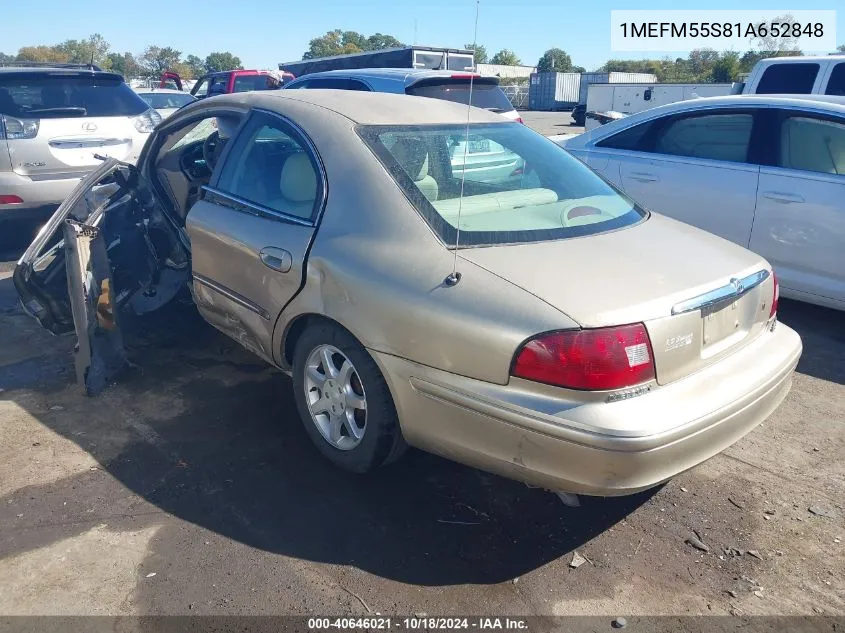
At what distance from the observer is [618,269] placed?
271 cm

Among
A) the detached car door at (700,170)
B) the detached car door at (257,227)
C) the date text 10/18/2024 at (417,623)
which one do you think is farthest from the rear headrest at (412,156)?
the detached car door at (700,170)

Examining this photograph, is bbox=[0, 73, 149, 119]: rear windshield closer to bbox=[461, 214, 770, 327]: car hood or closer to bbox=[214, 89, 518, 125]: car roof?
bbox=[214, 89, 518, 125]: car roof

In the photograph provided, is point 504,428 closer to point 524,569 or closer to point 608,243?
point 524,569

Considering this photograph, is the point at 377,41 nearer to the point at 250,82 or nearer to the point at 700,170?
the point at 250,82

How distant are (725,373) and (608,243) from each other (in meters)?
0.68

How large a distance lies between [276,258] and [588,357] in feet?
5.10


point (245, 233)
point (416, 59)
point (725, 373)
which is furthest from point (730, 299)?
point (416, 59)

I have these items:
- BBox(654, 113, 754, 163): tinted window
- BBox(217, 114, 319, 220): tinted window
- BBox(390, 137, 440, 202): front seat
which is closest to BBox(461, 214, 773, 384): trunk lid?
BBox(390, 137, 440, 202): front seat

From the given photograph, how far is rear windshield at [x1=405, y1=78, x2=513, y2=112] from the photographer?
772cm

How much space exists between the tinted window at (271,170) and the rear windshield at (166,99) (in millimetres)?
13145

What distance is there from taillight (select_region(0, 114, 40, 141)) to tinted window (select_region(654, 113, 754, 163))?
18.0ft

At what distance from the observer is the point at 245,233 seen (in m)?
3.51

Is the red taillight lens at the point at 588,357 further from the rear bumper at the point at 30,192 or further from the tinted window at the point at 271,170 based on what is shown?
the rear bumper at the point at 30,192

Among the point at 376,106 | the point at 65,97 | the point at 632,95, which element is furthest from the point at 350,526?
the point at 632,95
